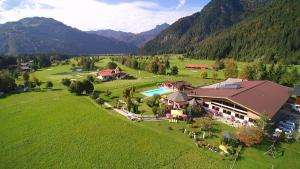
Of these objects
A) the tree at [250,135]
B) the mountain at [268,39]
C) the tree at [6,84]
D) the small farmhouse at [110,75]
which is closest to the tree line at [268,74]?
the small farmhouse at [110,75]

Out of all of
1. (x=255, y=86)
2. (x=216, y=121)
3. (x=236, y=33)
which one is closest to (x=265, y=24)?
(x=236, y=33)

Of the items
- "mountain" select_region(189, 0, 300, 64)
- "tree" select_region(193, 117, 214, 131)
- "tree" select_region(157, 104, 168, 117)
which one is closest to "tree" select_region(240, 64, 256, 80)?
"tree" select_region(193, 117, 214, 131)

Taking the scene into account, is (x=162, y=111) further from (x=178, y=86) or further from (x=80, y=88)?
(x=80, y=88)

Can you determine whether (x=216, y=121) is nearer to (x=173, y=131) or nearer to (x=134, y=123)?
(x=173, y=131)

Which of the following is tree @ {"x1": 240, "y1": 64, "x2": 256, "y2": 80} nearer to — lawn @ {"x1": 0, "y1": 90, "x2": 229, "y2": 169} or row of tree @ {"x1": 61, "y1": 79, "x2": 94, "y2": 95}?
row of tree @ {"x1": 61, "y1": 79, "x2": 94, "y2": 95}

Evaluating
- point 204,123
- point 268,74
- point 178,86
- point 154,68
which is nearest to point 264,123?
point 204,123
